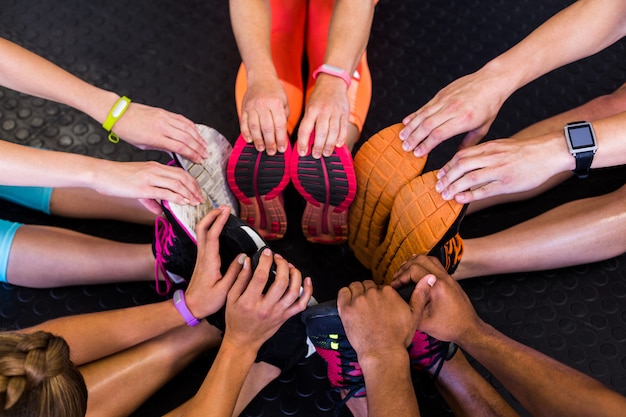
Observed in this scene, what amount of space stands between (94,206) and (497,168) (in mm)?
801

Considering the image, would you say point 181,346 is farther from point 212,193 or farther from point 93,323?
point 212,193

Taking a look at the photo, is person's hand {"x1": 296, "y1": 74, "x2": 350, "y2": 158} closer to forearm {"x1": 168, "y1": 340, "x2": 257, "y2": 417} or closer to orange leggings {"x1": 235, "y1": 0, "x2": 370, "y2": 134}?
orange leggings {"x1": 235, "y1": 0, "x2": 370, "y2": 134}

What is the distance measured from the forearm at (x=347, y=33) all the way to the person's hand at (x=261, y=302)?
1.38ft

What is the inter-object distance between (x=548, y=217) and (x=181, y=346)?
744 millimetres

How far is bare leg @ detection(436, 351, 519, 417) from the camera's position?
2.85 feet

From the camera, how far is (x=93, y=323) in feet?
2.88

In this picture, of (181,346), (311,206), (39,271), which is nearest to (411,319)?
(311,206)

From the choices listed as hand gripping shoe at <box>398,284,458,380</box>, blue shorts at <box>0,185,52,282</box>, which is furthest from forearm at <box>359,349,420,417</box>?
blue shorts at <box>0,185,52,282</box>

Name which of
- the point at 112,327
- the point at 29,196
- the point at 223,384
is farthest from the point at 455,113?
the point at 29,196

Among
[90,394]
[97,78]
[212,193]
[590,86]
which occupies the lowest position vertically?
[90,394]

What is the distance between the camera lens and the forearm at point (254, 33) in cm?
100

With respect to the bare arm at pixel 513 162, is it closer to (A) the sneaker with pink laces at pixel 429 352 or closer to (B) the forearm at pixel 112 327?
(A) the sneaker with pink laces at pixel 429 352

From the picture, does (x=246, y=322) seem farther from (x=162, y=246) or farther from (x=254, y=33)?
(x=254, y=33)

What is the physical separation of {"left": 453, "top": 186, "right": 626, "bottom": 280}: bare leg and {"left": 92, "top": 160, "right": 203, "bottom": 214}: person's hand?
54 cm
